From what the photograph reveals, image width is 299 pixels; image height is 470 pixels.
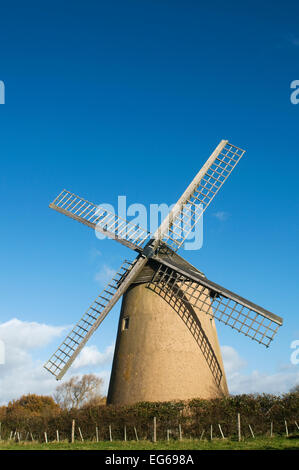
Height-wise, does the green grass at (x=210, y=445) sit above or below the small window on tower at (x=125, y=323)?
below

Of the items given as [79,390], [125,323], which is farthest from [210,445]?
[79,390]

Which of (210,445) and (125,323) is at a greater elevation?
(125,323)

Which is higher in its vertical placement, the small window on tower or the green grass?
A: the small window on tower

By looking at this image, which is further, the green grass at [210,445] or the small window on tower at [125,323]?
the small window on tower at [125,323]

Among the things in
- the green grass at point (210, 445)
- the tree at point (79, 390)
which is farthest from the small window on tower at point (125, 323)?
the tree at point (79, 390)

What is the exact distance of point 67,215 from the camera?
18500mm

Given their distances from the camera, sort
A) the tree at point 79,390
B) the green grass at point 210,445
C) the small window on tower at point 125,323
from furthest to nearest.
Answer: the tree at point 79,390, the small window on tower at point 125,323, the green grass at point 210,445

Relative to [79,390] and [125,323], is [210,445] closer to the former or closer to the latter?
[125,323]

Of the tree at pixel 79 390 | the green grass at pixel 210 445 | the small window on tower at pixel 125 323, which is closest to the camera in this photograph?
the green grass at pixel 210 445

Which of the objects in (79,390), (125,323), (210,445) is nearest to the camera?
(210,445)

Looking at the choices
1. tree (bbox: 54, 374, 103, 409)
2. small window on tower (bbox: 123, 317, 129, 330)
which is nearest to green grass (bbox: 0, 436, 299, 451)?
small window on tower (bbox: 123, 317, 129, 330)

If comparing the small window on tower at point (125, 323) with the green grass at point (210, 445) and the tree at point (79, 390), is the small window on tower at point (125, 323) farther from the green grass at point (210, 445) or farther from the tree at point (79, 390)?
the tree at point (79, 390)

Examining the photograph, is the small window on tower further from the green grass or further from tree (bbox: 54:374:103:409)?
tree (bbox: 54:374:103:409)
